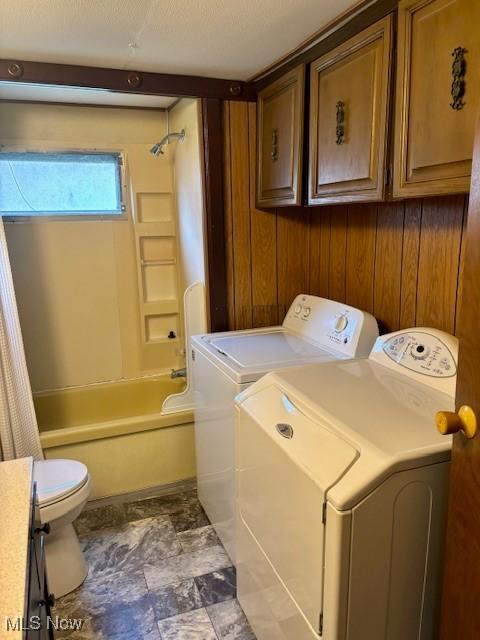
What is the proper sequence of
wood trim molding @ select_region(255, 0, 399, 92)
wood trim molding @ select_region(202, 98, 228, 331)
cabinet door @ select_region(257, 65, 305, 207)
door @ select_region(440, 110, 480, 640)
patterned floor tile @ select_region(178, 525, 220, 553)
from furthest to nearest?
1. wood trim molding @ select_region(202, 98, 228, 331)
2. patterned floor tile @ select_region(178, 525, 220, 553)
3. cabinet door @ select_region(257, 65, 305, 207)
4. wood trim molding @ select_region(255, 0, 399, 92)
5. door @ select_region(440, 110, 480, 640)

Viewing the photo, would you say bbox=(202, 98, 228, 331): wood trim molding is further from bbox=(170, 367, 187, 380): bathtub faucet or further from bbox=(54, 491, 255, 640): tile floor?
bbox=(54, 491, 255, 640): tile floor

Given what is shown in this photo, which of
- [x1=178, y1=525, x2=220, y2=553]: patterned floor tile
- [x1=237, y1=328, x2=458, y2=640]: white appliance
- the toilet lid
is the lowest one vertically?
[x1=178, y1=525, x2=220, y2=553]: patterned floor tile

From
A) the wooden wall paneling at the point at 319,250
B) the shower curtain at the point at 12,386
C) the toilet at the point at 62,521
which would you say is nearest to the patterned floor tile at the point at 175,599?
the toilet at the point at 62,521

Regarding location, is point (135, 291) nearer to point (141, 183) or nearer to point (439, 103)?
point (141, 183)

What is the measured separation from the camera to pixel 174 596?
1.96m

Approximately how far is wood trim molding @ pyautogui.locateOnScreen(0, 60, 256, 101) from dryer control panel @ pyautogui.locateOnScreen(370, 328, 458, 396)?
4.73 ft

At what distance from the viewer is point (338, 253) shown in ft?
7.63

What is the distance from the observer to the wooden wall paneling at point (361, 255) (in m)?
2.07

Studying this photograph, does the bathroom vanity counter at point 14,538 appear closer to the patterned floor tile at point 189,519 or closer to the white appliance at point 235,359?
the white appliance at point 235,359

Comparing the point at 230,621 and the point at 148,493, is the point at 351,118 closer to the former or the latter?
the point at 230,621

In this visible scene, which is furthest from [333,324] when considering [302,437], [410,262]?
[302,437]

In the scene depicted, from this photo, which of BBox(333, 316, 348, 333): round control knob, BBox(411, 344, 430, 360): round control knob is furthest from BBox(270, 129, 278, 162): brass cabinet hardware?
BBox(411, 344, 430, 360): round control knob

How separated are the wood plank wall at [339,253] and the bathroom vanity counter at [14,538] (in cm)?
143

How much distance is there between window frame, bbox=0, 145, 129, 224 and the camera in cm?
280
